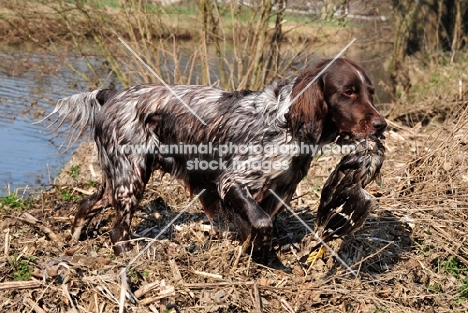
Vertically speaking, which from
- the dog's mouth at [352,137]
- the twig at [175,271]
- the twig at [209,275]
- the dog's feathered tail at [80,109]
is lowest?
the twig at [209,275]

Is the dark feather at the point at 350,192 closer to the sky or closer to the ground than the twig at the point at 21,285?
closer to the sky

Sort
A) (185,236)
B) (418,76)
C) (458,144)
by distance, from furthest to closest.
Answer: (418,76)
(458,144)
(185,236)

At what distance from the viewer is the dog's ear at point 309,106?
4.56 m

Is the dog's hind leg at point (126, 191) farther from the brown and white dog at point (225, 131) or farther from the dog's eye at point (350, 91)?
the dog's eye at point (350, 91)

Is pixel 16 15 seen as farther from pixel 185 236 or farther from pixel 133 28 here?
pixel 185 236

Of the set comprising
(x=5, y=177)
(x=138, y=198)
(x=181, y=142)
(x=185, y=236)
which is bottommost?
(x=5, y=177)

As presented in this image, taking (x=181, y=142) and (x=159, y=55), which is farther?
(x=159, y=55)

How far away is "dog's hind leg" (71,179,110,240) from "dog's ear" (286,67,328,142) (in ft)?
6.05

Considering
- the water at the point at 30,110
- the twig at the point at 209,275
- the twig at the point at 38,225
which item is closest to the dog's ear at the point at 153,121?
the twig at the point at 38,225

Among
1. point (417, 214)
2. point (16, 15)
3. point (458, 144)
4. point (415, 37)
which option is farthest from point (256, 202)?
point (415, 37)

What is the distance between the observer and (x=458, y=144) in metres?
6.52

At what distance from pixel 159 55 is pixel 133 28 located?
501 millimetres

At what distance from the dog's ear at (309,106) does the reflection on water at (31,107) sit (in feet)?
13.7

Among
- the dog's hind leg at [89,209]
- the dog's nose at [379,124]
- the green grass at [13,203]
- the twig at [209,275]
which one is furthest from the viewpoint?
the green grass at [13,203]
